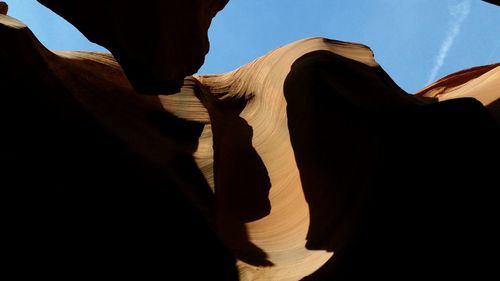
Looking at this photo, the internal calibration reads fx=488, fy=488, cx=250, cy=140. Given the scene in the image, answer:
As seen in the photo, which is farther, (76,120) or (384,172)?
(76,120)

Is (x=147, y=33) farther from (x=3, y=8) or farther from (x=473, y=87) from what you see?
(x=473, y=87)

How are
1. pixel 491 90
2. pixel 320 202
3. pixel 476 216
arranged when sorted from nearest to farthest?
1. pixel 476 216
2. pixel 320 202
3. pixel 491 90

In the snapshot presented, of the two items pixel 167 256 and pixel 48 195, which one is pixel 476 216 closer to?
pixel 167 256

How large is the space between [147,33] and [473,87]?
5.54 meters

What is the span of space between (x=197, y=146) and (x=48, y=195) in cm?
204

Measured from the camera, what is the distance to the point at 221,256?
199 inches

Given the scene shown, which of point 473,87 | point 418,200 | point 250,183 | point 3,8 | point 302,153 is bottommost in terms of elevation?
point 250,183

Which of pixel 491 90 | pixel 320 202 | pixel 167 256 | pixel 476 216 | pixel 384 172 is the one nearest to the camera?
pixel 476 216

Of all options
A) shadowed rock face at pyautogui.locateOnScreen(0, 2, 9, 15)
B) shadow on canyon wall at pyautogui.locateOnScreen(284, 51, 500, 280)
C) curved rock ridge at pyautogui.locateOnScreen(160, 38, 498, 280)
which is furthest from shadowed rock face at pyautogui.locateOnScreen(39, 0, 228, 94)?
shadowed rock face at pyautogui.locateOnScreen(0, 2, 9, 15)

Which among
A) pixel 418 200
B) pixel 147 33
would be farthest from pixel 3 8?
pixel 418 200

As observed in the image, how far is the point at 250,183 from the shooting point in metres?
6.83

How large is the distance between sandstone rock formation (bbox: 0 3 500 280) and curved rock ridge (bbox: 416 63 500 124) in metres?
0.14

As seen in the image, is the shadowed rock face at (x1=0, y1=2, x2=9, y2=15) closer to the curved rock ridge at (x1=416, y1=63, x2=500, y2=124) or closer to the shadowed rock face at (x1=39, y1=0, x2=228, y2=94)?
the shadowed rock face at (x1=39, y1=0, x2=228, y2=94)

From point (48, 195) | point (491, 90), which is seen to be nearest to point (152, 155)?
point (48, 195)
